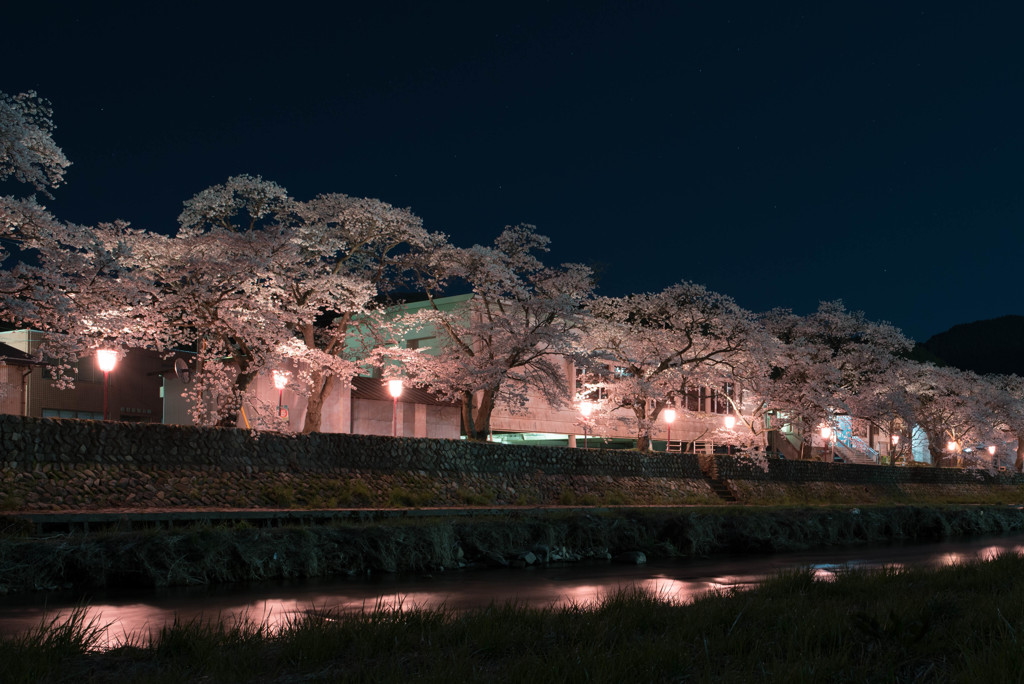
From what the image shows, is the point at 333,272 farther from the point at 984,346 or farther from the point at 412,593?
the point at 984,346

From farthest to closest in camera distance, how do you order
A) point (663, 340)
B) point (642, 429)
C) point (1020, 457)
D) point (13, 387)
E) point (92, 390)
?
point (1020, 457) → point (92, 390) → point (663, 340) → point (642, 429) → point (13, 387)

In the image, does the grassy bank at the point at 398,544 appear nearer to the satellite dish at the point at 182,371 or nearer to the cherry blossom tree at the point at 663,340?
the cherry blossom tree at the point at 663,340

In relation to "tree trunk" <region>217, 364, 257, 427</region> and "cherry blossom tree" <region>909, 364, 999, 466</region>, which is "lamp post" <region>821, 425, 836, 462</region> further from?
"tree trunk" <region>217, 364, 257, 427</region>

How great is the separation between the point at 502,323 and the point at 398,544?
15.2m

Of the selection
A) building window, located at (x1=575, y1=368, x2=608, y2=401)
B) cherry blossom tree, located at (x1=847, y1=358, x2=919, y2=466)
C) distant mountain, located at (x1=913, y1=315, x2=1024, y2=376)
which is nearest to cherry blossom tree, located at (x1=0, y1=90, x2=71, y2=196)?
building window, located at (x1=575, y1=368, x2=608, y2=401)

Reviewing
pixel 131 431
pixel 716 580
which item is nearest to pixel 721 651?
A: pixel 716 580

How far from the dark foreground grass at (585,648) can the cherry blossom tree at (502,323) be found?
74.5ft

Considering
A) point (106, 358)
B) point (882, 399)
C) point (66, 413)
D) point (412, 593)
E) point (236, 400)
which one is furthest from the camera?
point (882, 399)

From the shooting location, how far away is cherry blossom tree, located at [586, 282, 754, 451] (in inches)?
1474

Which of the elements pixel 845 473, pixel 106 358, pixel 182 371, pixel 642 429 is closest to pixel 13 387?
pixel 182 371

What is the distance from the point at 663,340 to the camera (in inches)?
1526

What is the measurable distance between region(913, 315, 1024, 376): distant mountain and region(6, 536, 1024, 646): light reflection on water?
382 ft

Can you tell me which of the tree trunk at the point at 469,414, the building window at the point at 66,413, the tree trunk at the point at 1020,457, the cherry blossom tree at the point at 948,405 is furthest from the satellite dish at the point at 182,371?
the tree trunk at the point at 1020,457

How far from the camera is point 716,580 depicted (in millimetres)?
17188
